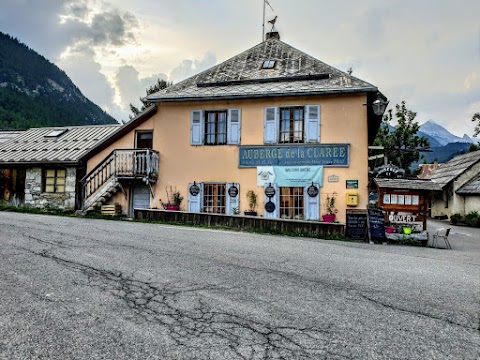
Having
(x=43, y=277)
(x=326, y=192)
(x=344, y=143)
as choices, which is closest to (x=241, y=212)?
(x=326, y=192)

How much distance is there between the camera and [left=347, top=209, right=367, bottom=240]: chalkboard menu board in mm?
12203

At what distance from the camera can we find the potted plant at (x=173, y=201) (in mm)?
15875

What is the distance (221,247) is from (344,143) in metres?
8.07

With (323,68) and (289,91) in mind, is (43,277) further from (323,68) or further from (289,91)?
(323,68)

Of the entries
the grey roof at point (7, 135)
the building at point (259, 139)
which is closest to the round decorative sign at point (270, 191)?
the building at point (259, 139)

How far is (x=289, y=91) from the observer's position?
47.9 ft

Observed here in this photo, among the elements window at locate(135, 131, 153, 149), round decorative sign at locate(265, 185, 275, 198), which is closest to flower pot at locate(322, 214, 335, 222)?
round decorative sign at locate(265, 185, 275, 198)

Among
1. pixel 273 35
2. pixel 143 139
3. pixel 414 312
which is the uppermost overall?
pixel 273 35

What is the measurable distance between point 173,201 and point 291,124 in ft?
20.3

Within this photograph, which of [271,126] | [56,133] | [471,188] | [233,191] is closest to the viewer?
[271,126]

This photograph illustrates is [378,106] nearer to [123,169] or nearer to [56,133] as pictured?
[123,169]

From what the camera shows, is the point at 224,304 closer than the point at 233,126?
Yes

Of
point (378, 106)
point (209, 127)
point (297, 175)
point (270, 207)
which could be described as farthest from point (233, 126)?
point (378, 106)

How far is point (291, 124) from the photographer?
15.2 meters
